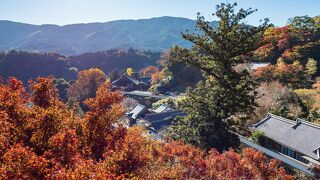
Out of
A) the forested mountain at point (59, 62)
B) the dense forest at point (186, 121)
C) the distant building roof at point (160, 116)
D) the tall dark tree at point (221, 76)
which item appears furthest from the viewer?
the forested mountain at point (59, 62)

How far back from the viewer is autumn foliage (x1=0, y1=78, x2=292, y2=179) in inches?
273

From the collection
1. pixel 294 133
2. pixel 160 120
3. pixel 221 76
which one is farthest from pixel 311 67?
pixel 221 76

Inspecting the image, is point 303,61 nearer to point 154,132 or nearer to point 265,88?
point 265,88

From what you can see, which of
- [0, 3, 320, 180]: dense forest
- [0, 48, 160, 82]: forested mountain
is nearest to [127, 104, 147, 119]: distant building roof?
[0, 3, 320, 180]: dense forest

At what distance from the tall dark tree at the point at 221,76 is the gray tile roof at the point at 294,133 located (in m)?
7.12

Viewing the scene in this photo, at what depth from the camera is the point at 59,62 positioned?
108375 millimetres

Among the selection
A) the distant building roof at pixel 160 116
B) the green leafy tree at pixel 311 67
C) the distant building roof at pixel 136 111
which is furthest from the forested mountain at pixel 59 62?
the green leafy tree at pixel 311 67

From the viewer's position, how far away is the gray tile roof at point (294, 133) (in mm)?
23625

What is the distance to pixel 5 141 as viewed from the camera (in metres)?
8.18

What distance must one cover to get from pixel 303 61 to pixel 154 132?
25643 millimetres

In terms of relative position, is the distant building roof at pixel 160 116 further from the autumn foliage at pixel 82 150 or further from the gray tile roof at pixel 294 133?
the autumn foliage at pixel 82 150

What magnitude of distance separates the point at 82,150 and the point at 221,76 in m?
11.8

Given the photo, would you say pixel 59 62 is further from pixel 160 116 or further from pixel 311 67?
pixel 311 67

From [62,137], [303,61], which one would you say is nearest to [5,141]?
[62,137]
